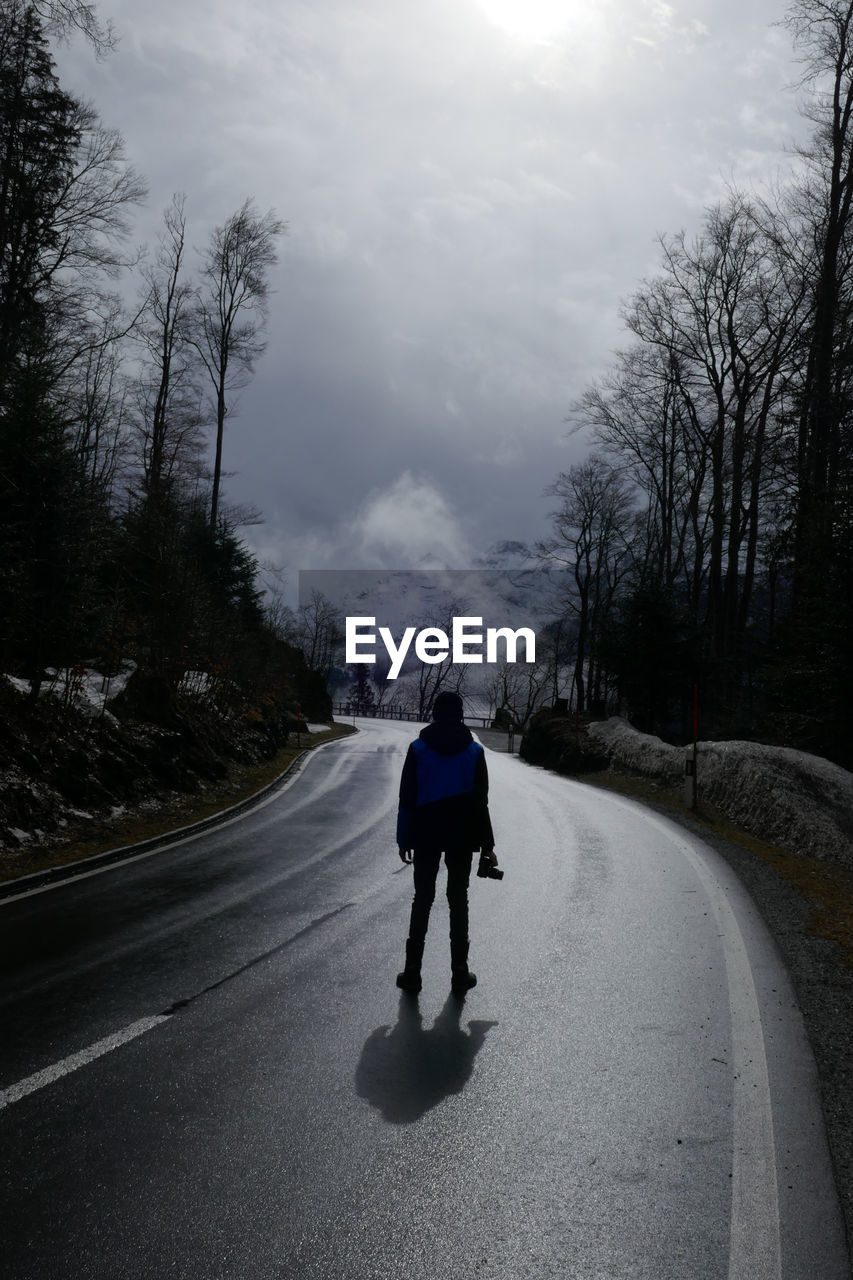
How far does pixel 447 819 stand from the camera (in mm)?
6141

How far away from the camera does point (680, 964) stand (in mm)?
6676

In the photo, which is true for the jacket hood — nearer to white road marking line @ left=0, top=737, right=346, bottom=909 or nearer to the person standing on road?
the person standing on road

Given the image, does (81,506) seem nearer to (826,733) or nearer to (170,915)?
(170,915)

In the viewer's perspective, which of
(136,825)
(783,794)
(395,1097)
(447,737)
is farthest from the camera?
(783,794)

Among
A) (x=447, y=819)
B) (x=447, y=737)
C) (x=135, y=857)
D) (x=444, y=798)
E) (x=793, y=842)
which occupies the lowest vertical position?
(x=135, y=857)

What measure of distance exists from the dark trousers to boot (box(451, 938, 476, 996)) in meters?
0.01

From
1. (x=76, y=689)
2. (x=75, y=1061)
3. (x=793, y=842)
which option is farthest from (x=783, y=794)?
(x=75, y=1061)

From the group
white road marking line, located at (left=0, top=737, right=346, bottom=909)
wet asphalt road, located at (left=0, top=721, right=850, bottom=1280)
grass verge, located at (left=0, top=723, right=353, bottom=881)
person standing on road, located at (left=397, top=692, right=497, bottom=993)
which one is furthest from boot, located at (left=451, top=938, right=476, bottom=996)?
grass verge, located at (left=0, top=723, right=353, bottom=881)

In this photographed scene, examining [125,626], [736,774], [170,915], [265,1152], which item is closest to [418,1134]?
[265,1152]

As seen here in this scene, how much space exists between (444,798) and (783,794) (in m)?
9.64

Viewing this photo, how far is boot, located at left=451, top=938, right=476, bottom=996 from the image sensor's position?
19.7 ft

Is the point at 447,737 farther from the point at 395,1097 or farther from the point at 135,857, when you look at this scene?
the point at 135,857

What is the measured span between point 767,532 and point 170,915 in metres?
27.6

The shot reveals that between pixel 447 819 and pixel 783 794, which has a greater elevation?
pixel 447 819
